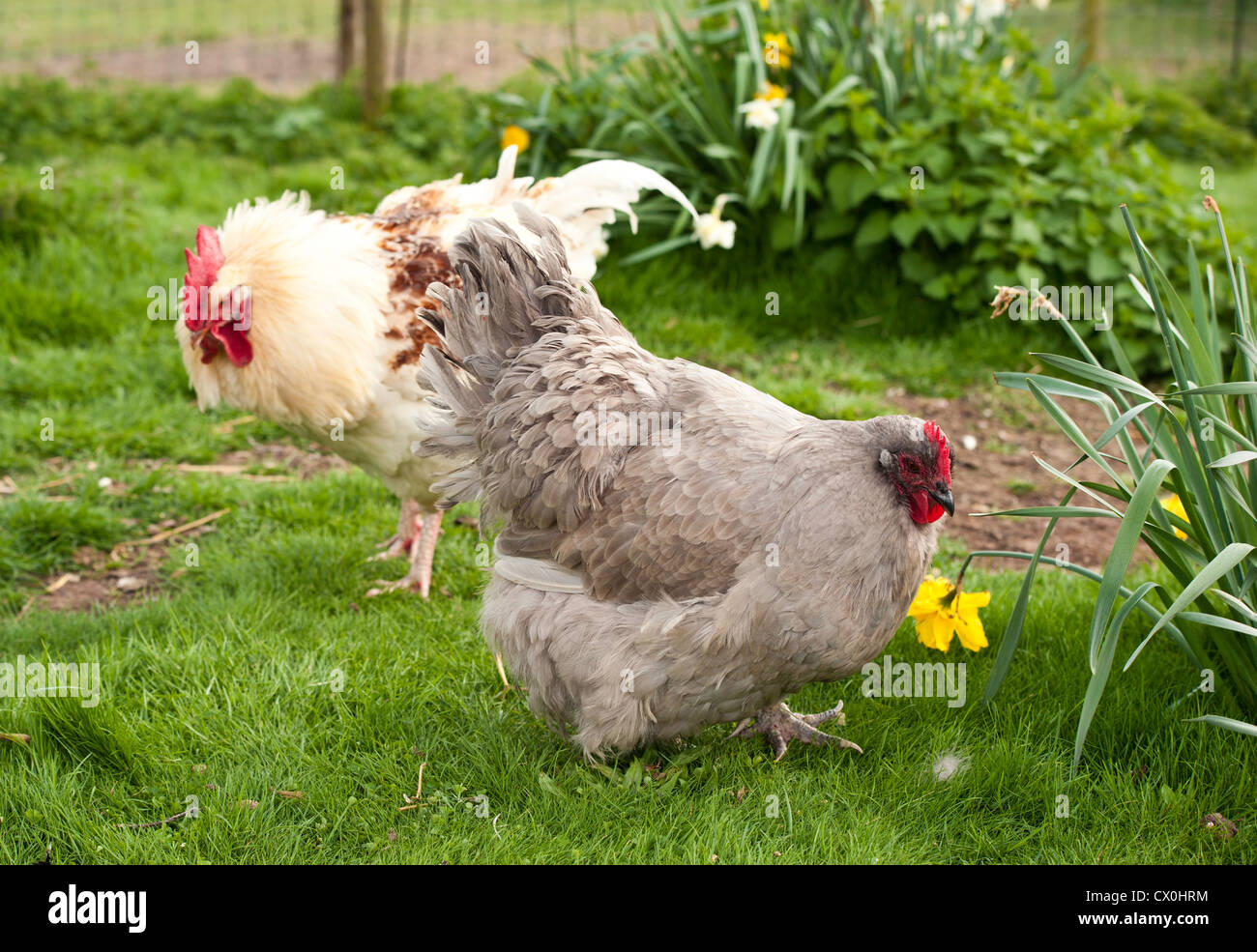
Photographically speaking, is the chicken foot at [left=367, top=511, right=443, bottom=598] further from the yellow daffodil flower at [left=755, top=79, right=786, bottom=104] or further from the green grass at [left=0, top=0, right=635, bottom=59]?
the green grass at [left=0, top=0, right=635, bottom=59]

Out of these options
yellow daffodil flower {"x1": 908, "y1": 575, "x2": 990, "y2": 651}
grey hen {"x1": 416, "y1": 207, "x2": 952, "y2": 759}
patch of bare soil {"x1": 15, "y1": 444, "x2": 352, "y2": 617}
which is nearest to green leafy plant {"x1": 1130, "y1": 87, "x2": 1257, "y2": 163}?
yellow daffodil flower {"x1": 908, "y1": 575, "x2": 990, "y2": 651}

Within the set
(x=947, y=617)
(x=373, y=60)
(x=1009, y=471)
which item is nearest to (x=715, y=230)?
(x=1009, y=471)

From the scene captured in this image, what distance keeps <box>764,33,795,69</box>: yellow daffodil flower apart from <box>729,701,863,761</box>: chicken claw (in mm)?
4346

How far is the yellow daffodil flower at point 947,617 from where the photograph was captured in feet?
11.3

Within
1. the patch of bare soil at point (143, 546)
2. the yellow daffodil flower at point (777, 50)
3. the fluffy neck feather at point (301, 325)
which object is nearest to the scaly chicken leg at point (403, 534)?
the fluffy neck feather at point (301, 325)

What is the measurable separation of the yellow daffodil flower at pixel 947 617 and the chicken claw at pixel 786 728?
0.39 meters

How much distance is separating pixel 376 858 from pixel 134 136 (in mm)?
8109

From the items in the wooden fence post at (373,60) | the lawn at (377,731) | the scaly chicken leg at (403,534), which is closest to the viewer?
the lawn at (377,731)

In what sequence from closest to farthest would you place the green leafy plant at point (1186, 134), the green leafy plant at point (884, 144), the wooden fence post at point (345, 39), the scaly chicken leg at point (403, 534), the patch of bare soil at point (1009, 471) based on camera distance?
1. the scaly chicken leg at point (403, 534)
2. the patch of bare soil at point (1009, 471)
3. the green leafy plant at point (884, 144)
4. the wooden fence post at point (345, 39)
5. the green leafy plant at point (1186, 134)

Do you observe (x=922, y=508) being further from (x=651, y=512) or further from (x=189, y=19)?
(x=189, y=19)

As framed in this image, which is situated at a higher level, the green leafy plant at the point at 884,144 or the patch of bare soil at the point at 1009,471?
the green leafy plant at the point at 884,144

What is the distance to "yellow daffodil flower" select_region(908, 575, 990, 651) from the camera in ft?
11.3

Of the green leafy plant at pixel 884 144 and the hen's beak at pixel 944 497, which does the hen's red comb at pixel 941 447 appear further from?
the green leafy plant at pixel 884 144

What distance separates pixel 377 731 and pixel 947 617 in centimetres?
186
